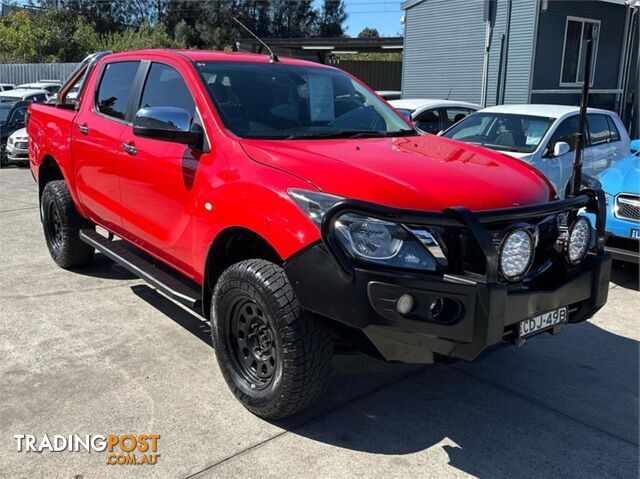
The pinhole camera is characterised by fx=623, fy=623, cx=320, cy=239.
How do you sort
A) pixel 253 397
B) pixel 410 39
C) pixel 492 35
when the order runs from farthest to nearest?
1. pixel 410 39
2. pixel 492 35
3. pixel 253 397

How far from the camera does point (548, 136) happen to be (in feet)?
26.5

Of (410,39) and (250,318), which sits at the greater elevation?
(410,39)

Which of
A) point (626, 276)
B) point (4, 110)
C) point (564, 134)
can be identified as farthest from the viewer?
point (4, 110)

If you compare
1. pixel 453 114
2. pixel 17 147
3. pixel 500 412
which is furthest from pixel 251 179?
pixel 17 147

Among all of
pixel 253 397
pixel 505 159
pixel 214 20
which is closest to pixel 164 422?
pixel 253 397

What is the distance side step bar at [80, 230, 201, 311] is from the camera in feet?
12.5

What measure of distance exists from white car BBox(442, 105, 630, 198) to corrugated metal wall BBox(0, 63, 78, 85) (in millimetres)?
23990

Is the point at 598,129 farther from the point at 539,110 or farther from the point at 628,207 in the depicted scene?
the point at 628,207

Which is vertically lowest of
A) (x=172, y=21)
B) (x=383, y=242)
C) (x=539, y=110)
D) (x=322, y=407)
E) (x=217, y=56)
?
(x=322, y=407)

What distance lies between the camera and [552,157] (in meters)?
7.97

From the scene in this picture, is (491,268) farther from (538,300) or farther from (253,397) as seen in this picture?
(253,397)

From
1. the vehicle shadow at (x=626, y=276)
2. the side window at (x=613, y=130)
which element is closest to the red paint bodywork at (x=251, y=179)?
the vehicle shadow at (x=626, y=276)

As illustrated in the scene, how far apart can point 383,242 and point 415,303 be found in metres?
0.31

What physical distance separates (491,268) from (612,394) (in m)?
1.74
